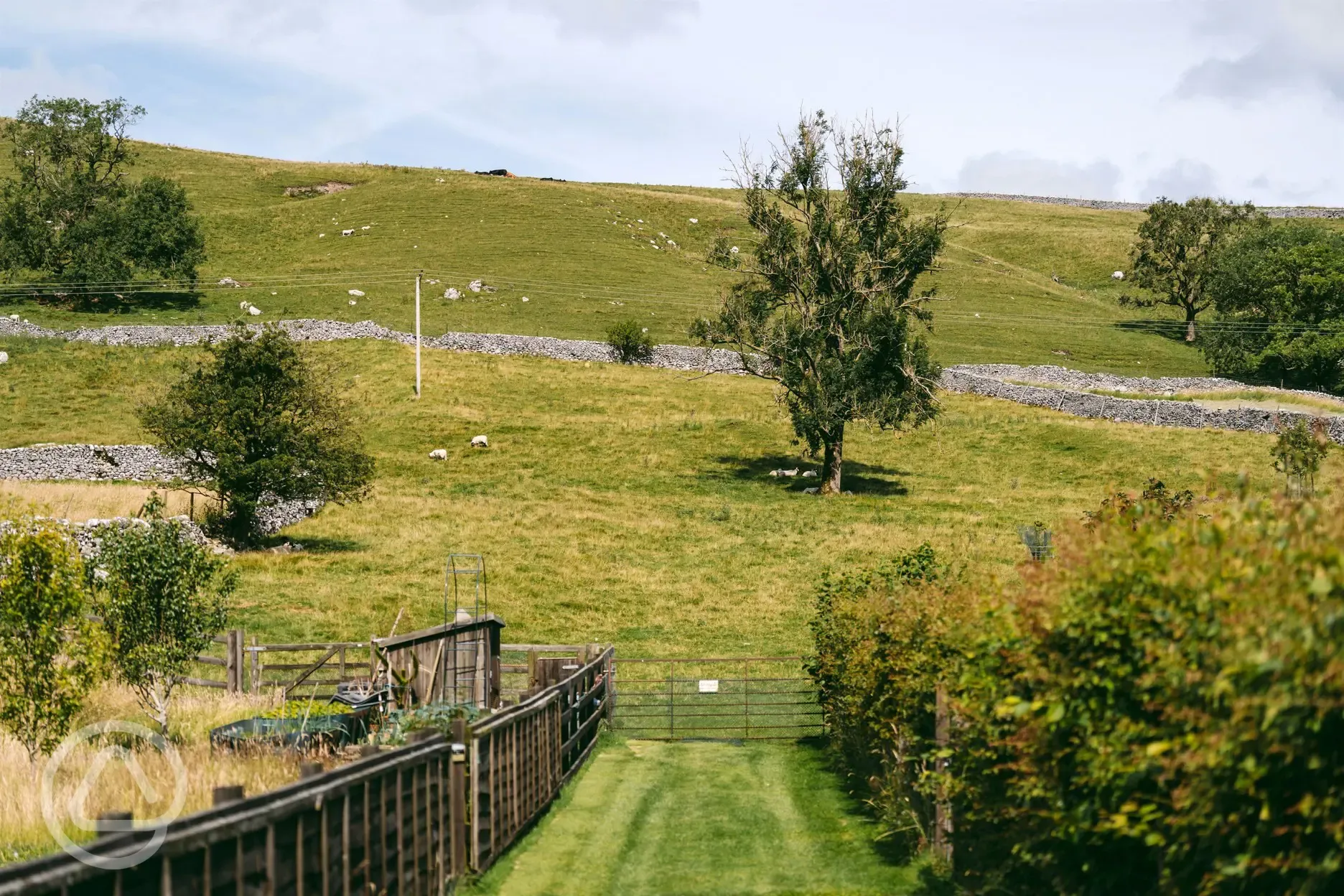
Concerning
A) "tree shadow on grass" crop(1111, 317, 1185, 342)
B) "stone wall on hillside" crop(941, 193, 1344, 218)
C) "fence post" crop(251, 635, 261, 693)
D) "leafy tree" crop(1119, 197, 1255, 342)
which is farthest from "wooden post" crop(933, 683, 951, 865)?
"stone wall on hillside" crop(941, 193, 1344, 218)

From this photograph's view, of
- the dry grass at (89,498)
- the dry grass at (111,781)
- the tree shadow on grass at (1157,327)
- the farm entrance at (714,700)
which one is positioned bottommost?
the farm entrance at (714,700)

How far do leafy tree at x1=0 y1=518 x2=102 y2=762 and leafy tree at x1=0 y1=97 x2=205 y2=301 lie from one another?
6817cm

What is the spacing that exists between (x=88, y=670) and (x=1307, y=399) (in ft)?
204

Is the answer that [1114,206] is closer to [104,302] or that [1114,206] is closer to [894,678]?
[104,302]

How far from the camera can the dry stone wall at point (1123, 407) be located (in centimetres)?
5772

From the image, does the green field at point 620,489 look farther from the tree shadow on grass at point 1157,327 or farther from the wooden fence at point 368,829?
the tree shadow on grass at point 1157,327

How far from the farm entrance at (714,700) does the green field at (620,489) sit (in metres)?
1.62

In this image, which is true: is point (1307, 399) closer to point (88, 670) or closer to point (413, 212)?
point (88, 670)

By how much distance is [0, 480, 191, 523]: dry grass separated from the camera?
3809 centimetres

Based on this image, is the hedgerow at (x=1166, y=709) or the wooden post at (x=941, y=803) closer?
the hedgerow at (x=1166, y=709)

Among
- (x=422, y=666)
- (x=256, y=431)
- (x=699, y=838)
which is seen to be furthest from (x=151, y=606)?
(x=256, y=431)

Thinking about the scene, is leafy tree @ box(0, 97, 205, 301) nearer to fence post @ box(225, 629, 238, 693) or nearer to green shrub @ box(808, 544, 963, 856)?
fence post @ box(225, 629, 238, 693)

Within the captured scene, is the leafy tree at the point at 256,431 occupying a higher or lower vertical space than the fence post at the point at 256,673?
higher

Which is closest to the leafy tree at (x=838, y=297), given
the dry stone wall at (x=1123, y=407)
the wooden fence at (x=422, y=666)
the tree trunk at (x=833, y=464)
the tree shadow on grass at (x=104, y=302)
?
the tree trunk at (x=833, y=464)
